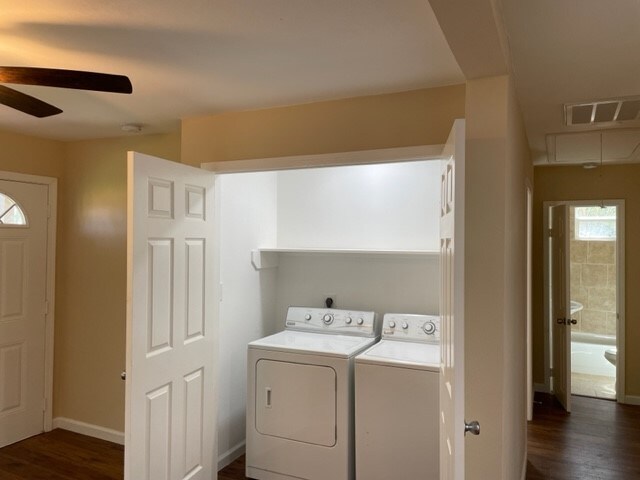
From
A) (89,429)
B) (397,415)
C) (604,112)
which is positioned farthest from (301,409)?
(604,112)

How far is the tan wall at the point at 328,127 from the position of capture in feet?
7.26

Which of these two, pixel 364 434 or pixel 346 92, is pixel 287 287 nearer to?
pixel 364 434

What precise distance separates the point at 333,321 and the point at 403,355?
764 millimetres

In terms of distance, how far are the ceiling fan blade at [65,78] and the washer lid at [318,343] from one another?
1916 mm

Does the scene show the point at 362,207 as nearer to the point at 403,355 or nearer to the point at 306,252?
the point at 306,252

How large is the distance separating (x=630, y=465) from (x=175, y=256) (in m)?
3.45

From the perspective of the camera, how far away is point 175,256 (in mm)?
2361

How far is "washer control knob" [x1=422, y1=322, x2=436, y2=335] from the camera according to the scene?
308cm

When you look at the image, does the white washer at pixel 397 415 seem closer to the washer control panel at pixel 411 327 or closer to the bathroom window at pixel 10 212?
the washer control panel at pixel 411 327

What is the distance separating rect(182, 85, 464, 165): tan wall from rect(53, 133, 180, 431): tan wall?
64 cm

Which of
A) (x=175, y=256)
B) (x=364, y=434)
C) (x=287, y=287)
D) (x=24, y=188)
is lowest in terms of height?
(x=364, y=434)

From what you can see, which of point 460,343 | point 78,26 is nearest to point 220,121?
point 78,26

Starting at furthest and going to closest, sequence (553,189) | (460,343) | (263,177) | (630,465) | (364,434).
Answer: (553,189)
(263,177)
(630,465)
(364,434)
(460,343)

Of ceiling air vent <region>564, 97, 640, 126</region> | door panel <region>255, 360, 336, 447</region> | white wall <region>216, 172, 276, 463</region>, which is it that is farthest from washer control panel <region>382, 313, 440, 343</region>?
ceiling air vent <region>564, 97, 640, 126</region>
